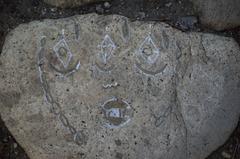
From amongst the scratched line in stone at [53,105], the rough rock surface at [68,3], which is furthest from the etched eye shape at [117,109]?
the rough rock surface at [68,3]

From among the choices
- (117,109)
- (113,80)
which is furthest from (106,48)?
(117,109)

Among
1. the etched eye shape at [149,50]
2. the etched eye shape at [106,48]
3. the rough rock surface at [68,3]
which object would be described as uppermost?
the rough rock surface at [68,3]

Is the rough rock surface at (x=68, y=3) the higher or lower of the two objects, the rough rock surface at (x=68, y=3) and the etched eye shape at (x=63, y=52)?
the higher

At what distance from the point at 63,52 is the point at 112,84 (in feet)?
0.66

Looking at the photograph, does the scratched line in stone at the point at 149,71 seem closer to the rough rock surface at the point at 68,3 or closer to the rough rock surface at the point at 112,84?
the rough rock surface at the point at 112,84

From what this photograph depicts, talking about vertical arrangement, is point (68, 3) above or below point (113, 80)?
above

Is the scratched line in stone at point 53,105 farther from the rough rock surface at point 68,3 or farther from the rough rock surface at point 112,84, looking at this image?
the rough rock surface at point 68,3

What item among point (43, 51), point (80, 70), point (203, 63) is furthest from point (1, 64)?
point (203, 63)

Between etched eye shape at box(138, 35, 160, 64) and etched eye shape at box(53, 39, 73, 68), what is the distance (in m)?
0.25

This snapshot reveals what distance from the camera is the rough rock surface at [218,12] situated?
183 cm

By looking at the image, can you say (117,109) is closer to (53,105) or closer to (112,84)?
(112,84)

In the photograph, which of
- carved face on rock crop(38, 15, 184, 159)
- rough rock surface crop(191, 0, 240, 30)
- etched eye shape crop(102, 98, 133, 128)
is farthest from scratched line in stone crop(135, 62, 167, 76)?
rough rock surface crop(191, 0, 240, 30)

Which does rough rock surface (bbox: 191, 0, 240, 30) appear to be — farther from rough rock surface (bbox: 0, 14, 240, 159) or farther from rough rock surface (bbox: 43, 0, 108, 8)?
rough rock surface (bbox: 43, 0, 108, 8)

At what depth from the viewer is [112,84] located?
5.91 ft
